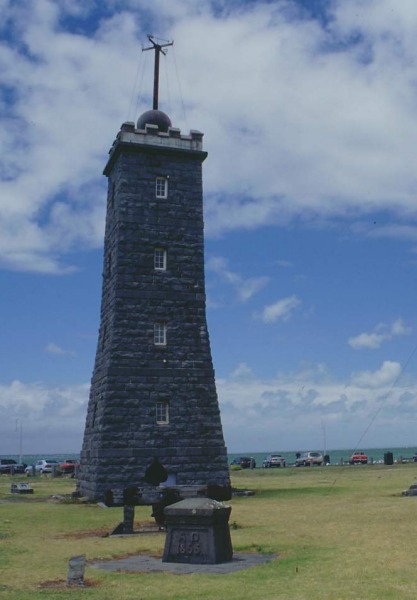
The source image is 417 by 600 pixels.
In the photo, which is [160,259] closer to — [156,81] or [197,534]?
[156,81]

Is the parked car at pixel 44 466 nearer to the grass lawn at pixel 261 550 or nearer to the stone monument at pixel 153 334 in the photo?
the stone monument at pixel 153 334

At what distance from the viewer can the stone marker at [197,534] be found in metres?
12.6

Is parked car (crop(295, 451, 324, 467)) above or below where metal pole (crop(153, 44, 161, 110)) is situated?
below

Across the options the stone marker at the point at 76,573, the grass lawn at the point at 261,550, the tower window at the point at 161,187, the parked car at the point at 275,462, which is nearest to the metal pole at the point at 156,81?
the tower window at the point at 161,187

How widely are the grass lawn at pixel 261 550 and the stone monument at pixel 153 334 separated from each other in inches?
139

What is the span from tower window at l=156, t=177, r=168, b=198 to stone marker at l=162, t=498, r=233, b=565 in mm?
20043

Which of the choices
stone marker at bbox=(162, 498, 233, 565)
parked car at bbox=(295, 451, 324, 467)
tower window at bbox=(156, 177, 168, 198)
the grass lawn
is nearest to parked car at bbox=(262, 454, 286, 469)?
parked car at bbox=(295, 451, 324, 467)

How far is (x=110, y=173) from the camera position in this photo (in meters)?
33.4

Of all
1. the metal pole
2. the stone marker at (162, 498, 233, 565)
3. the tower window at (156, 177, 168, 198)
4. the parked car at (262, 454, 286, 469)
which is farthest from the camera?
the parked car at (262, 454, 286, 469)

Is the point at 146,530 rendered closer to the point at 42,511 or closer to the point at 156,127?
the point at 42,511

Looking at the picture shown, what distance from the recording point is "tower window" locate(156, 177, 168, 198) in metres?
31.0

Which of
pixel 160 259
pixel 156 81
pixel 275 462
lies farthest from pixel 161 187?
pixel 275 462

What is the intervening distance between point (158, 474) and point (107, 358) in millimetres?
10458

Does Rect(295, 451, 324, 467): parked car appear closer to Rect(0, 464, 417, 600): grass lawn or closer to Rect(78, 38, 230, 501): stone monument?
Rect(78, 38, 230, 501): stone monument
